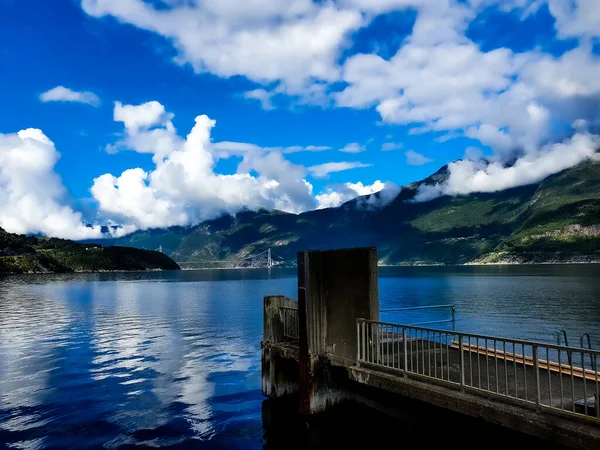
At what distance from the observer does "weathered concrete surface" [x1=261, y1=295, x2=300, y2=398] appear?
17781 millimetres

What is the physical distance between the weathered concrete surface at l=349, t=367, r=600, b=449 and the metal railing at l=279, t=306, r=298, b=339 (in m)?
5.92

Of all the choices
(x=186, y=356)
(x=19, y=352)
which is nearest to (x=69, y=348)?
(x=19, y=352)

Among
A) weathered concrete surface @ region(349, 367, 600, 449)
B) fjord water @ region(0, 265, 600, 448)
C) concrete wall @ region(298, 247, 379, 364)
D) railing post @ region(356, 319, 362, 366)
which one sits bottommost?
fjord water @ region(0, 265, 600, 448)

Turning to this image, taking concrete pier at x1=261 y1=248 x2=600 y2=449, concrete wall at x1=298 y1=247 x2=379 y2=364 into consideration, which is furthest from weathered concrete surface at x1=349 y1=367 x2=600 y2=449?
concrete wall at x1=298 y1=247 x2=379 y2=364

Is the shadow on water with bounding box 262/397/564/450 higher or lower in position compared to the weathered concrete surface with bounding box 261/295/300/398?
lower

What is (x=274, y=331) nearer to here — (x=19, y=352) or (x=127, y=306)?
(x=19, y=352)

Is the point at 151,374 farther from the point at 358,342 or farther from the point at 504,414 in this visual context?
the point at 504,414

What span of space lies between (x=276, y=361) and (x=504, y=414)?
9.96 metres

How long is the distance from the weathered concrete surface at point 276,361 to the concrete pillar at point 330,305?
2613 mm

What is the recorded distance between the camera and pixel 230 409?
59.9 ft

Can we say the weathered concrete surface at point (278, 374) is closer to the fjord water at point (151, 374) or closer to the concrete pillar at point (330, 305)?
the fjord water at point (151, 374)

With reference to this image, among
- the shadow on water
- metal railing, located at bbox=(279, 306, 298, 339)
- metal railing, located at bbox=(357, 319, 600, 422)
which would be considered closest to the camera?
metal railing, located at bbox=(357, 319, 600, 422)

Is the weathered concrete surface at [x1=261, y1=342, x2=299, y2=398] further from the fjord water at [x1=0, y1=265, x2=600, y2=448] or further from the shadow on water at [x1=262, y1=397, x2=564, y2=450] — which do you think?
the shadow on water at [x1=262, y1=397, x2=564, y2=450]

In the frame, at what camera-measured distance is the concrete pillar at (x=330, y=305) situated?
14735 millimetres
